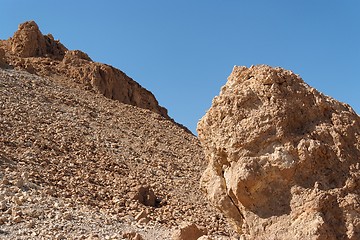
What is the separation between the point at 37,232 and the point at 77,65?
22.6 metres

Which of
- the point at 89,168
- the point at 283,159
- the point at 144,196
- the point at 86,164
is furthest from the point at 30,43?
the point at 283,159

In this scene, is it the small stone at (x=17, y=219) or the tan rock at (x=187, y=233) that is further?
the small stone at (x=17, y=219)

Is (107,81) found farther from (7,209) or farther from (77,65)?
(7,209)

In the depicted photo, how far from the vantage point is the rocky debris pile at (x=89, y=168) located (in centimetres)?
948

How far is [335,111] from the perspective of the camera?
236 inches

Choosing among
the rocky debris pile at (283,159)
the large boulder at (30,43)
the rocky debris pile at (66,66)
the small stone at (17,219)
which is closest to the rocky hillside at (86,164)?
the small stone at (17,219)

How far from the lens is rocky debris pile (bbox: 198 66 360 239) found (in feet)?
17.5

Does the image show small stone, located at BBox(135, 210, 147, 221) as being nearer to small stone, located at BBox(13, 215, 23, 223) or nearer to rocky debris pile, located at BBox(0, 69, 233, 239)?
rocky debris pile, located at BBox(0, 69, 233, 239)

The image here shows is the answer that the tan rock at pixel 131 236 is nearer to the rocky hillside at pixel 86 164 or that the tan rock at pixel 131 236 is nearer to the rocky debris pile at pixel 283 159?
the rocky hillside at pixel 86 164

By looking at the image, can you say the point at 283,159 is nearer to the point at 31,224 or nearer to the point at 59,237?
the point at 59,237

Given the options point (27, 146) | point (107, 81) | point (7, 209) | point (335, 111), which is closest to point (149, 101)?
point (107, 81)

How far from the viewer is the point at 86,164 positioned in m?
14.8

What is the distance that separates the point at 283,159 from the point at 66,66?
25194 mm

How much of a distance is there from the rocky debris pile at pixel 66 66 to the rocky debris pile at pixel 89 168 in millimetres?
2750
